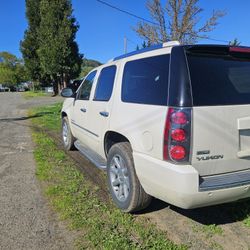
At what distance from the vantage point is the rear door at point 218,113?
2855 millimetres

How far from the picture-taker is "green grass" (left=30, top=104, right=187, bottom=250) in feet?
10.2

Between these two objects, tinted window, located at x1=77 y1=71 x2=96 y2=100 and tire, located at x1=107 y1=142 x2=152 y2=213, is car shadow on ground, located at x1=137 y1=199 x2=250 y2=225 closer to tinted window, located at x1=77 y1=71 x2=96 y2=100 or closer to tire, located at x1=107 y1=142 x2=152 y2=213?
tire, located at x1=107 y1=142 x2=152 y2=213

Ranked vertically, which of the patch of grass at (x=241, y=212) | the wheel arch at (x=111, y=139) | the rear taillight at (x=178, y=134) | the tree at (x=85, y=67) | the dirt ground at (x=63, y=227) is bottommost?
the dirt ground at (x=63, y=227)

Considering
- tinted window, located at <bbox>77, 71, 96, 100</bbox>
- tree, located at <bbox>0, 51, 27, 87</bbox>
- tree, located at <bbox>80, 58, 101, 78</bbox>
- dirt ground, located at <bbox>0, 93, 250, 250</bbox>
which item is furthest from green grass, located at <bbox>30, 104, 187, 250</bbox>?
tree, located at <bbox>0, 51, 27, 87</bbox>

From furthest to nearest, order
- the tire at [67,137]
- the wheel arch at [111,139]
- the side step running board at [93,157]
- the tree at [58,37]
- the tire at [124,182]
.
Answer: the tree at [58,37] → the tire at [67,137] → the side step running board at [93,157] → the wheel arch at [111,139] → the tire at [124,182]

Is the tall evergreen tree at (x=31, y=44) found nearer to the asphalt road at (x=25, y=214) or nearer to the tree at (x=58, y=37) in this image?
the tree at (x=58, y=37)

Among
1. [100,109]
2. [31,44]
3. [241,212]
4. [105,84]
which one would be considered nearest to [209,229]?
[241,212]

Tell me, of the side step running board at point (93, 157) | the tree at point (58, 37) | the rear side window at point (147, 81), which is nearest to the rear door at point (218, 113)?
the rear side window at point (147, 81)

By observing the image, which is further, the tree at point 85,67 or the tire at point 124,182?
the tree at point 85,67

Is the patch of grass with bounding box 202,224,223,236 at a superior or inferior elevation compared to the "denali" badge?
inferior

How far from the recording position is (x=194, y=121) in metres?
2.82

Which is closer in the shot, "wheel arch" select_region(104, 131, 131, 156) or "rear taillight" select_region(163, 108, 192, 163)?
"rear taillight" select_region(163, 108, 192, 163)

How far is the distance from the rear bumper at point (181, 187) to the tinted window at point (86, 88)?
2.45m

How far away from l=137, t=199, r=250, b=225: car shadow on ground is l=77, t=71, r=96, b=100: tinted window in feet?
7.54
